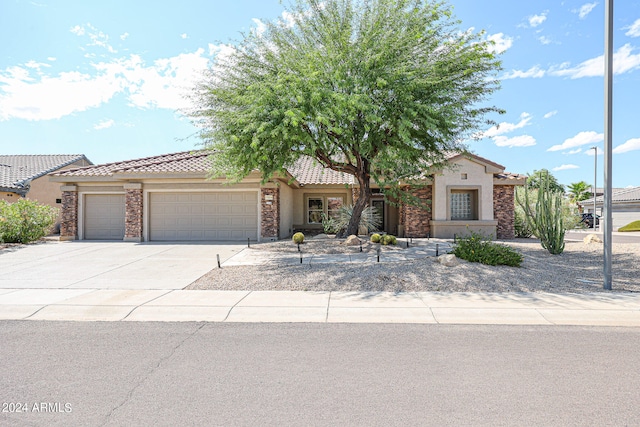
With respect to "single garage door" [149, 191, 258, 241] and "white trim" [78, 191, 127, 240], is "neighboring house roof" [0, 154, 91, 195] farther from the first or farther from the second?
"single garage door" [149, 191, 258, 241]

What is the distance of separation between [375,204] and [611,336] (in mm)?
15491

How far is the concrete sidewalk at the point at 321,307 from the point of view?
5930 millimetres

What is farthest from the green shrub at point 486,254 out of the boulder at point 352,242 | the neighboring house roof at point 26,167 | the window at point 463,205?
the neighboring house roof at point 26,167

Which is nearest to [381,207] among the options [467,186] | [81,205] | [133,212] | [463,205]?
[463,205]

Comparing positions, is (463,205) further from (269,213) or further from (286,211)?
(269,213)

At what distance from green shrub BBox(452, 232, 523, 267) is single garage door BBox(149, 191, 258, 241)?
383 inches

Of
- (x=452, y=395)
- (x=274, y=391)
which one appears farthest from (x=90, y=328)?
(x=452, y=395)

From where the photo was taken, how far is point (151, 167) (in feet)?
56.0

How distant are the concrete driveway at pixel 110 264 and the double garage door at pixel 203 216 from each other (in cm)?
121

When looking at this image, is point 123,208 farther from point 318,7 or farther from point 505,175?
point 505,175

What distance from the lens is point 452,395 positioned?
346 cm

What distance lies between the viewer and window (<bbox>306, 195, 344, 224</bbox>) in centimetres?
2006

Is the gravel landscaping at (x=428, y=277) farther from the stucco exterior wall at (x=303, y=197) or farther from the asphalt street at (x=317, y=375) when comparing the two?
the stucco exterior wall at (x=303, y=197)

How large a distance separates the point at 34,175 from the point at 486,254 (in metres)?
27.1
